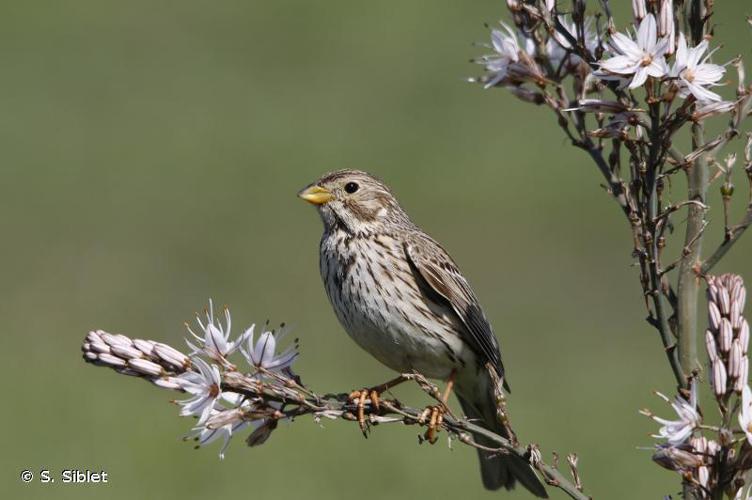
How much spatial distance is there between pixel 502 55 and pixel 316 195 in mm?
1652

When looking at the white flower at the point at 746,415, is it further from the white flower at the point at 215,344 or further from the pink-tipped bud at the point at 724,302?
the white flower at the point at 215,344

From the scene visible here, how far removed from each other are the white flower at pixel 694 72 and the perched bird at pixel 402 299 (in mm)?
2225

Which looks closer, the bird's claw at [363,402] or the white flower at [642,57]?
the white flower at [642,57]

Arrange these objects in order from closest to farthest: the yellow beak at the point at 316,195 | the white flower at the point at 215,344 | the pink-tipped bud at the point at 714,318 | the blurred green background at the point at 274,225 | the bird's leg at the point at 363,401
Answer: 1. the pink-tipped bud at the point at 714,318
2. the white flower at the point at 215,344
3. the bird's leg at the point at 363,401
4. the yellow beak at the point at 316,195
5. the blurred green background at the point at 274,225

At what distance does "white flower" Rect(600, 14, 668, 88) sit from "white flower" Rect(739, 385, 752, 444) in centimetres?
95

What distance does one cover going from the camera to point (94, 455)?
10297 mm

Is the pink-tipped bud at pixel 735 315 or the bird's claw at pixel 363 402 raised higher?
the bird's claw at pixel 363 402

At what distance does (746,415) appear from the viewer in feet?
11.8

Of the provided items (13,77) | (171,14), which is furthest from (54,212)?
(171,14)

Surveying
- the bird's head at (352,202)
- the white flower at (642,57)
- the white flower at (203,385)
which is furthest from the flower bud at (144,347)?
the bird's head at (352,202)

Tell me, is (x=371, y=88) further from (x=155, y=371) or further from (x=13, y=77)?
(x=155, y=371)

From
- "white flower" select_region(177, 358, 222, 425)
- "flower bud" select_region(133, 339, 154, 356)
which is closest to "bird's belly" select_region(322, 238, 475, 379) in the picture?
"white flower" select_region(177, 358, 222, 425)

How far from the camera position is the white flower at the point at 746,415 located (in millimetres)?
3584

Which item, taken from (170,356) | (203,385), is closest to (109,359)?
(170,356)
